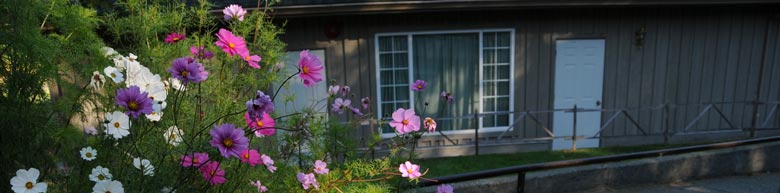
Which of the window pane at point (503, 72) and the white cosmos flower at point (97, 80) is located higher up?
the window pane at point (503, 72)

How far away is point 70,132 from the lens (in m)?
1.60

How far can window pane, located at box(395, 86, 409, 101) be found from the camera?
21.2ft

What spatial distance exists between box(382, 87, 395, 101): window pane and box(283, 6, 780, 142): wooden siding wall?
17 cm

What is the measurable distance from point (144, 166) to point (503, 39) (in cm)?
571

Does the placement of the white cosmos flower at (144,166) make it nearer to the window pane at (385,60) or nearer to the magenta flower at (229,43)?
the magenta flower at (229,43)

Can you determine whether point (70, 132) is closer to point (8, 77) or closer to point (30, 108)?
point (30, 108)

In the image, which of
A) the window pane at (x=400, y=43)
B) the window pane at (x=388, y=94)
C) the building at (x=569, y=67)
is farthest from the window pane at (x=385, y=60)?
the window pane at (x=388, y=94)

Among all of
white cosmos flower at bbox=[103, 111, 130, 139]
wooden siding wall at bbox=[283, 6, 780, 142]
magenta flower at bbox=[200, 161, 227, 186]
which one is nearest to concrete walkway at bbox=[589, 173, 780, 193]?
wooden siding wall at bbox=[283, 6, 780, 142]

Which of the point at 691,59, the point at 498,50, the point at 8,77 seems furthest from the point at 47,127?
the point at 691,59

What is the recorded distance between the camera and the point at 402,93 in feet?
21.3

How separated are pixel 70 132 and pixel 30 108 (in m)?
0.20

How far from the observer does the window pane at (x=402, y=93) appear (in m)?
6.46

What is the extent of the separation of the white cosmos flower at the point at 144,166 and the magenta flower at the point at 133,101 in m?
0.21

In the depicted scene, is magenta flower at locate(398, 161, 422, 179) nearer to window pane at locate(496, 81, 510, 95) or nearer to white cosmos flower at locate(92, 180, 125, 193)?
white cosmos flower at locate(92, 180, 125, 193)
